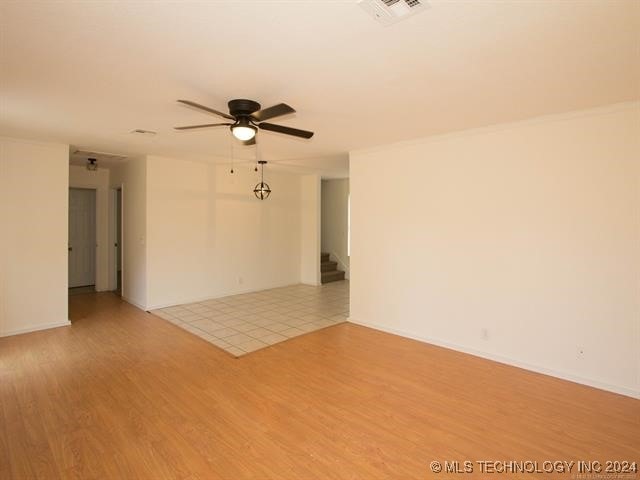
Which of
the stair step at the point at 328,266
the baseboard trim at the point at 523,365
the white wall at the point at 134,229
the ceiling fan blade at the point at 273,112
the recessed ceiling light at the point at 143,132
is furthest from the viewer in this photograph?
the stair step at the point at 328,266

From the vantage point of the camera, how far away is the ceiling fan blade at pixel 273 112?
2.40 m

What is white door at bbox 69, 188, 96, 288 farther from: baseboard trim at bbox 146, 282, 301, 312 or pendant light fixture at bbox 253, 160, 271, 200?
pendant light fixture at bbox 253, 160, 271, 200

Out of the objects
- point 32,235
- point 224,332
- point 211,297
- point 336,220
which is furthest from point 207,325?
point 336,220

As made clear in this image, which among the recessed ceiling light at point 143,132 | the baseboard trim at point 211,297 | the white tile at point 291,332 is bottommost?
the white tile at point 291,332

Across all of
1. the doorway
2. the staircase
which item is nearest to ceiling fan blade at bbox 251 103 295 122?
the staircase

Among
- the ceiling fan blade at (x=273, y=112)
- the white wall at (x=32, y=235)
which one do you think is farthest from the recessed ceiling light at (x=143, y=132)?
the ceiling fan blade at (x=273, y=112)

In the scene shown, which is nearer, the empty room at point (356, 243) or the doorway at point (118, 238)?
the empty room at point (356, 243)

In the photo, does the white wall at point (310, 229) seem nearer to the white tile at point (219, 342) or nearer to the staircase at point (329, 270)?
the staircase at point (329, 270)

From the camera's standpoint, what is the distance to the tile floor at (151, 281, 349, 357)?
4234 millimetres

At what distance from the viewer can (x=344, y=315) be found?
17.4 ft

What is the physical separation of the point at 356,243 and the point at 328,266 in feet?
11.5

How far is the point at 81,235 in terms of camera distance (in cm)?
695

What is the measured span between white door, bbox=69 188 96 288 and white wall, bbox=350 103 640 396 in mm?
5956

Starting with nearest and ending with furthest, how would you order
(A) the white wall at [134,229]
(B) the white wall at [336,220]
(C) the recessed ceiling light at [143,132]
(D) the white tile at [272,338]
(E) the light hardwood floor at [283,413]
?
(E) the light hardwood floor at [283,413] → (C) the recessed ceiling light at [143,132] → (D) the white tile at [272,338] → (A) the white wall at [134,229] → (B) the white wall at [336,220]
